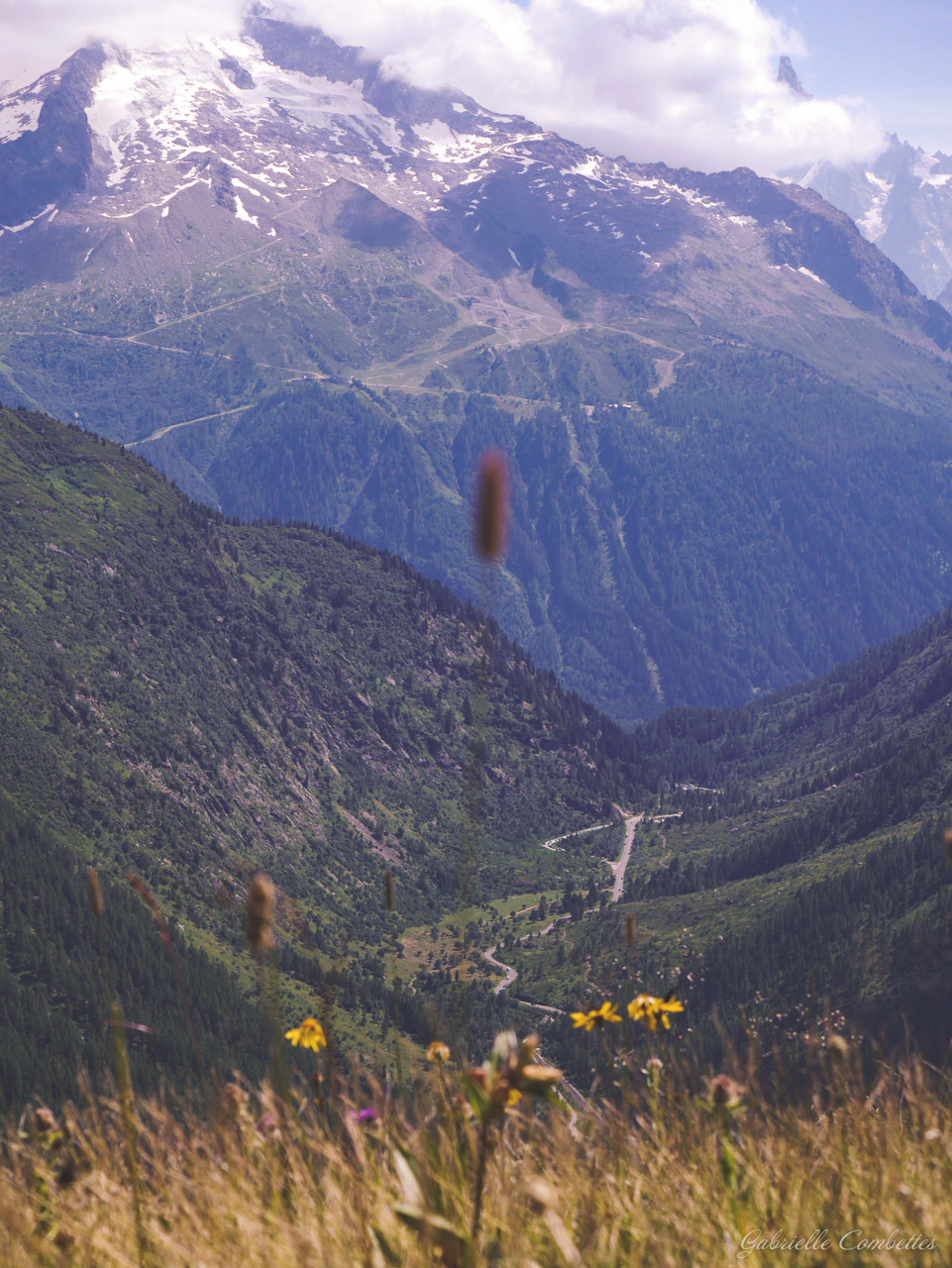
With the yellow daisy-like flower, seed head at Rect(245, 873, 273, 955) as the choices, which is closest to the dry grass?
the yellow daisy-like flower

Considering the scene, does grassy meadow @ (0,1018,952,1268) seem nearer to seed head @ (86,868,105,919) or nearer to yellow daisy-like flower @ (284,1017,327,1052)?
yellow daisy-like flower @ (284,1017,327,1052)

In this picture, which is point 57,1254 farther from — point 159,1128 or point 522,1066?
point 522,1066

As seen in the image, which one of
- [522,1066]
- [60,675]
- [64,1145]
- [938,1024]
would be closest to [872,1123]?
[522,1066]

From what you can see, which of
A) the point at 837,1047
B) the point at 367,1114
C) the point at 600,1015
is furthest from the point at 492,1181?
the point at 837,1047

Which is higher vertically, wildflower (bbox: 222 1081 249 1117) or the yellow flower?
the yellow flower

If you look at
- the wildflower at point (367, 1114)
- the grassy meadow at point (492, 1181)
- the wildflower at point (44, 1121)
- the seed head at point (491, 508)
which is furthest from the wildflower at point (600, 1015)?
the seed head at point (491, 508)
